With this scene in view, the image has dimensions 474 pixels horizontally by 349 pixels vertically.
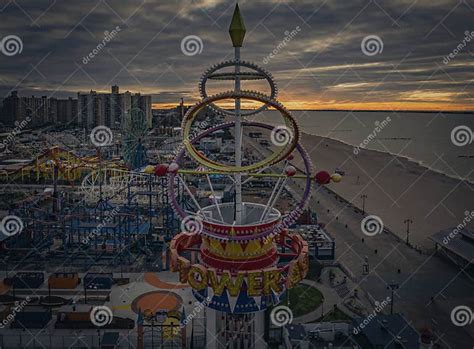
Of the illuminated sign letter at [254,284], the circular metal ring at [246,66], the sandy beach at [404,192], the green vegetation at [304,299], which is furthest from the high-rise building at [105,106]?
the illuminated sign letter at [254,284]

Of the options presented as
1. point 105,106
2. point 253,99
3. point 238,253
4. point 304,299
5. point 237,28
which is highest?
point 105,106

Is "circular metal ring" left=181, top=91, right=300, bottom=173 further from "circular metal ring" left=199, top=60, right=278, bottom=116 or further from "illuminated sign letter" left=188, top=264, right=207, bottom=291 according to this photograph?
"illuminated sign letter" left=188, top=264, right=207, bottom=291

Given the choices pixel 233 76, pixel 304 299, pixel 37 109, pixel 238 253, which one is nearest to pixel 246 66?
pixel 233 76

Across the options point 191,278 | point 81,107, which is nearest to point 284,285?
point 191,278

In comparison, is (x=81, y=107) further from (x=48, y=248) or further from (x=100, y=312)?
(x=100, y=312)

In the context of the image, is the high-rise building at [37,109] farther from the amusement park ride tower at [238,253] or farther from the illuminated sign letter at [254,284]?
the illuminated sign letter at [254,284]

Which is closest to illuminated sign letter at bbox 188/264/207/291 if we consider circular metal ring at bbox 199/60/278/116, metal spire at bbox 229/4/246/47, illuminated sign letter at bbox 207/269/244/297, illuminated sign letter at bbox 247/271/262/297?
illuminated sign letter at bbox 207/269/244/297

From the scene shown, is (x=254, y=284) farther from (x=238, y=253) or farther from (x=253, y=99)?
(x=253, y=99)

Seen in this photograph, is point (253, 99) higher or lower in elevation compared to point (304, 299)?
higher
